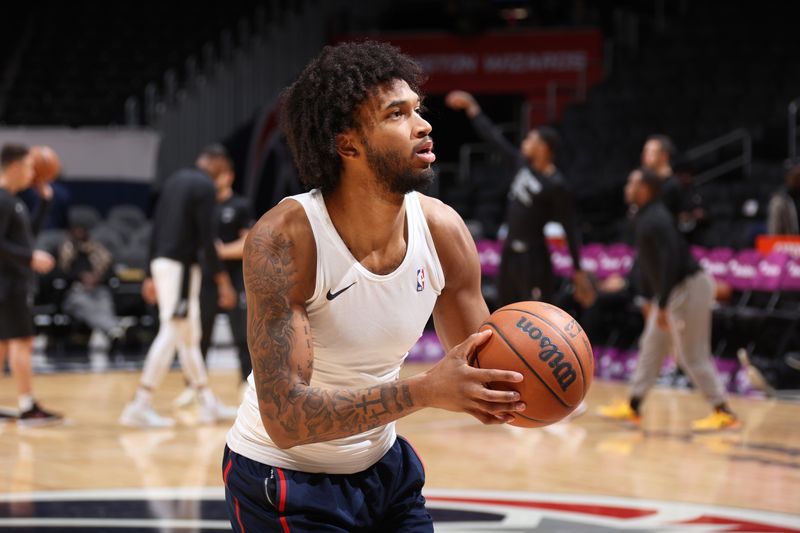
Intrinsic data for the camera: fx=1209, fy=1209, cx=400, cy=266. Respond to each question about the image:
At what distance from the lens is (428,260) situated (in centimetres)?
288

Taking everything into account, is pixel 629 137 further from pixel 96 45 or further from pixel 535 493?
pixel 535 493

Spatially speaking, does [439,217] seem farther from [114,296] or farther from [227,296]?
[114,296]

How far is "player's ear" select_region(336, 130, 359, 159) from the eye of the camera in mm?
2773

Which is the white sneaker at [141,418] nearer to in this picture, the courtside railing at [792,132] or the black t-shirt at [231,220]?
the black t-shirt at [231,220]

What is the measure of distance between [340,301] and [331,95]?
0.47 metres

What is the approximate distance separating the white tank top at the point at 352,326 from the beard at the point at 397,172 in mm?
163

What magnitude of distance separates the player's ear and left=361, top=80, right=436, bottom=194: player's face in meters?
0.03

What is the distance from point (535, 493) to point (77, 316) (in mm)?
7686

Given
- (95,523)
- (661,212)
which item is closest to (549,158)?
(661,212)

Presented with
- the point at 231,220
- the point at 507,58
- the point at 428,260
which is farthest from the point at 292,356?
the point at 507,58

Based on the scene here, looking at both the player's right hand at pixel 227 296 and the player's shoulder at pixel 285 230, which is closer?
the player's shoulder at pixel 285 230

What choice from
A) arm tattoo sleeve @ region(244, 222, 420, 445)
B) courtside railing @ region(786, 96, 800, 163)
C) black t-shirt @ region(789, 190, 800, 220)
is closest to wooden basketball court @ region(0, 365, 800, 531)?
black t-shirt @ region(789, 190, 800, 220)

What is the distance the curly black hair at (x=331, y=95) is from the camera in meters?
2.75

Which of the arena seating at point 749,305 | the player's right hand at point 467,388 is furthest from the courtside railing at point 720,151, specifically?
the player's right hand at point 467,388
